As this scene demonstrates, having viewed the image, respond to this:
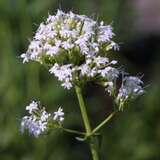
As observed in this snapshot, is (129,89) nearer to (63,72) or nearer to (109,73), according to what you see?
(109,73)

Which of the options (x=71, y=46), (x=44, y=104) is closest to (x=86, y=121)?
(x=71, y=46)

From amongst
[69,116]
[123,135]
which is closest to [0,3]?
[69,116]

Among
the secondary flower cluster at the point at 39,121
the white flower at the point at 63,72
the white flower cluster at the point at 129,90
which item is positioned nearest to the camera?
the white flower at the point at 63,72

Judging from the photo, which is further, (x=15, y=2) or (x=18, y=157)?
(x=15, y=2)

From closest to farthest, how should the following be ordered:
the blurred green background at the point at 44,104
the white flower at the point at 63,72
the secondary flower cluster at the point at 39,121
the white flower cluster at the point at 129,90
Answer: the white flower at the point at 63,72 < the secondary flower cluster at the point at 39,121 < the white flower cluster at the point at 129,90 < the blurred green background at the point at 44,104

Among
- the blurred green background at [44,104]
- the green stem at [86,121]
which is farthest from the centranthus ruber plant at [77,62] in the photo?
the blurred green background at [44,104]

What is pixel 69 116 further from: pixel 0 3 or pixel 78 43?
pixel 78 43

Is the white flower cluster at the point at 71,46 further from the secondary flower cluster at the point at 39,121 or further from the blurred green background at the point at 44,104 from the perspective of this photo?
the blurred green background at the point at 44,104
